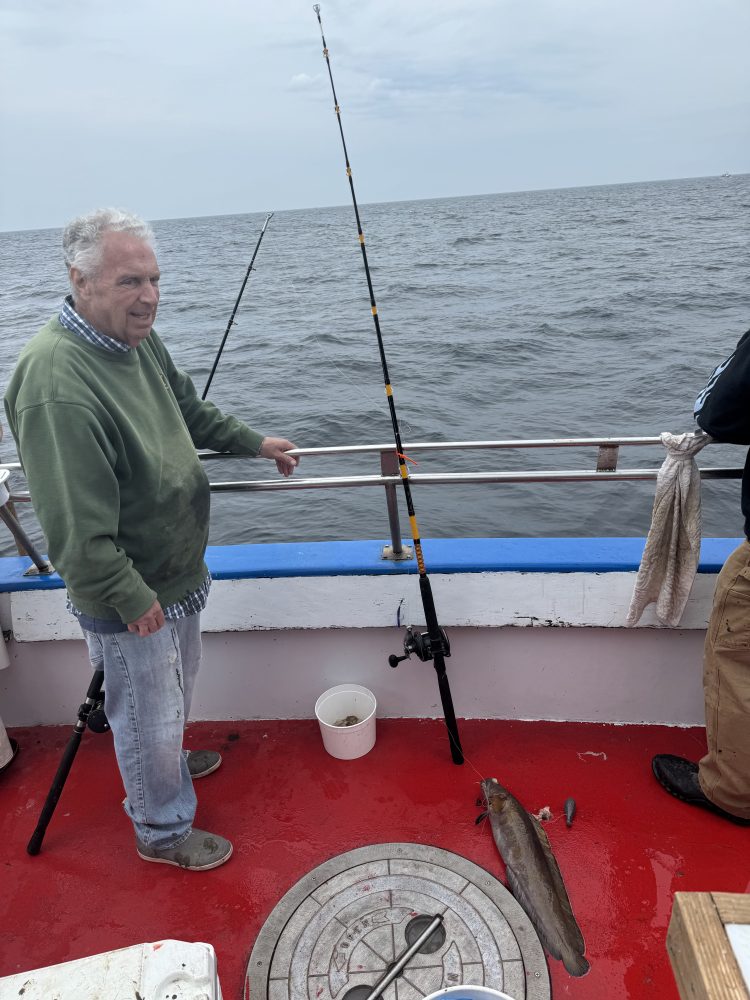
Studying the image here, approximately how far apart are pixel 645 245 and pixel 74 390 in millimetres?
37958

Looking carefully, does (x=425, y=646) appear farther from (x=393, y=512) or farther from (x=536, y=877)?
(x=536, y=877)

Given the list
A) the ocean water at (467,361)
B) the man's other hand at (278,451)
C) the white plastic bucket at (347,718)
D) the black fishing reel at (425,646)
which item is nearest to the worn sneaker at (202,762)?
the white plastic bucket at (347,718)

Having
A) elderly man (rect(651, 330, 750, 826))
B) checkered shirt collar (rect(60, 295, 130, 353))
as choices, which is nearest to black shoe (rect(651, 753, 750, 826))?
elderly man (rect(651, 330, 750, 826))

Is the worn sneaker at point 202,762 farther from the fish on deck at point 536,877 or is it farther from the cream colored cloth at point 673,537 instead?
the cream colored cloth at point 673,537

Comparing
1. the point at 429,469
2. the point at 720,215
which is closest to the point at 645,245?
the point at 720,215

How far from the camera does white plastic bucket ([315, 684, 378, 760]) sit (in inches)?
109

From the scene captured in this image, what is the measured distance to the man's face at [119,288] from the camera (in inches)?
70.6

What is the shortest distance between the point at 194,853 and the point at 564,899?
1263 mm

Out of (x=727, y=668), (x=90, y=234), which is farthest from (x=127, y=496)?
(x=727, y=668)

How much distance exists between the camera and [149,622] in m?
1.91

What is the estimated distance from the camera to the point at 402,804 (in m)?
2.59

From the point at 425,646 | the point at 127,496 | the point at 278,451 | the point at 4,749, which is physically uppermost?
the point at 127,496

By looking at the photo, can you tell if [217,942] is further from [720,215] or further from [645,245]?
[720,215]

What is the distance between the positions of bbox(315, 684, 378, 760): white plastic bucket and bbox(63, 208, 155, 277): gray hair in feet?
6.26
